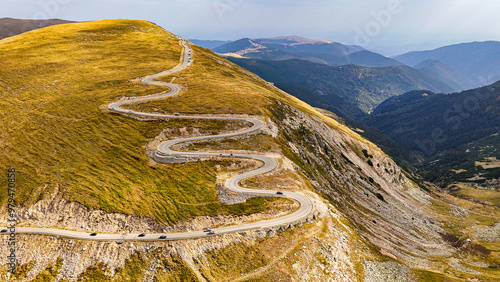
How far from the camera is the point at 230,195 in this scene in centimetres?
7450

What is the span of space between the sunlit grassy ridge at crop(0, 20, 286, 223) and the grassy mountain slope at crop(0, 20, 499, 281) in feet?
1.32

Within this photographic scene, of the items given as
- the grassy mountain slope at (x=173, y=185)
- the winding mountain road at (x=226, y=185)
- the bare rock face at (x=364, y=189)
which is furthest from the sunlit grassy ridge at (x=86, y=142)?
the bare rock face at (x=364, y=189)

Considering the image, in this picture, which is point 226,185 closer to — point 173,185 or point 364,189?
point 173,185

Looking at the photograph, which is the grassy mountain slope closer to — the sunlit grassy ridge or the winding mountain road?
the sunlit grassy ridge

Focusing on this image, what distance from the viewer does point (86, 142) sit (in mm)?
80438

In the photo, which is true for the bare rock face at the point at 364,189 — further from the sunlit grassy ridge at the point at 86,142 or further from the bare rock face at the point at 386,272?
the sunlit grassy ridge at the point at 86,142

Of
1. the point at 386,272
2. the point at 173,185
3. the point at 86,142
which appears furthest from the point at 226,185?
the point at 386,272

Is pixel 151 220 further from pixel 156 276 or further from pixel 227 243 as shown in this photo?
pixel 227 243

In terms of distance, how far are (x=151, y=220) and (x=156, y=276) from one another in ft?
44.6

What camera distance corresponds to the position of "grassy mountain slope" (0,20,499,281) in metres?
57.5

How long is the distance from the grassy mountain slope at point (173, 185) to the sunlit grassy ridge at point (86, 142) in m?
0.40

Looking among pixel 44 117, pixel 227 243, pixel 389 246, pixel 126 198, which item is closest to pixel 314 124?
pixel 389 246

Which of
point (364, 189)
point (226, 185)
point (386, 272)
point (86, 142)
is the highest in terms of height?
point (86, 142)

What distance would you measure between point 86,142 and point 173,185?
3422 cm
